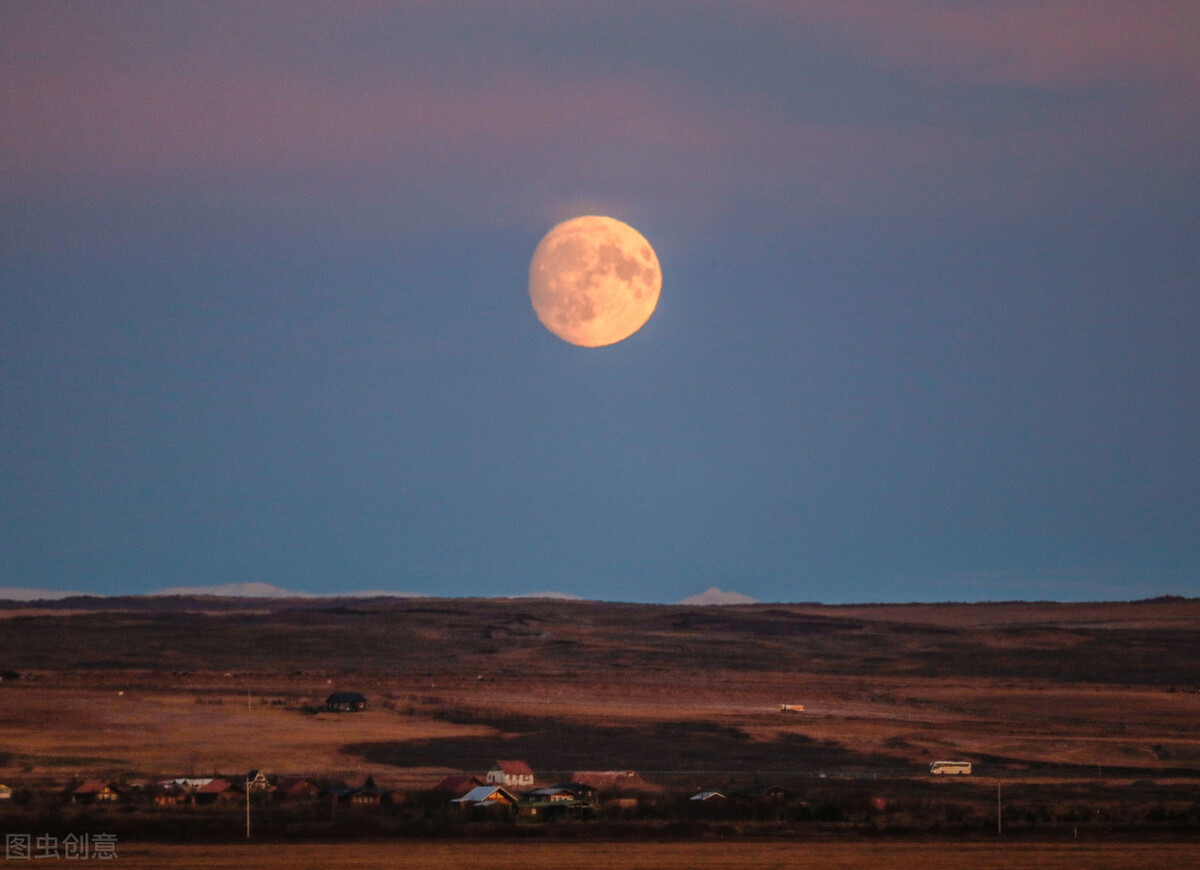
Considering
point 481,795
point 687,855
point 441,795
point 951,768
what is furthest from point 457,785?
point 951,768

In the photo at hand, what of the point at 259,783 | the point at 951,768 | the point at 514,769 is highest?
the point at 514,769

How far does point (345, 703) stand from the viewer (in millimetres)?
75875

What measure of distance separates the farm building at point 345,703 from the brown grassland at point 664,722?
3.32 ft

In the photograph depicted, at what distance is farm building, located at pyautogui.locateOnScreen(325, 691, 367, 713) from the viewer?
7506cm

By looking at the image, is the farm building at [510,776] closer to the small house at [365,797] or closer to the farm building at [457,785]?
the farm building at [457,785]

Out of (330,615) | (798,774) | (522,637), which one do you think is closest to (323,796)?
(798,774)

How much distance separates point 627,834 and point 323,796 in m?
11.0

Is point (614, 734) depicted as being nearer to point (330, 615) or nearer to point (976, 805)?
point (976, 805)

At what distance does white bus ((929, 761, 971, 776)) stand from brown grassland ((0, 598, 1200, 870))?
592 millimetres

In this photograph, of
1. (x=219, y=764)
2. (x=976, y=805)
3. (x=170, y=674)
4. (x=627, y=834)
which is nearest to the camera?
(x=627, y=834)

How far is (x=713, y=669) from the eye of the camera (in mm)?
106875

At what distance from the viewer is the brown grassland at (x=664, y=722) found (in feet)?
143

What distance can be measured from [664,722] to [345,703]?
15047 millimetres

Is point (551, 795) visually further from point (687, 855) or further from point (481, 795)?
point (687, 855)
